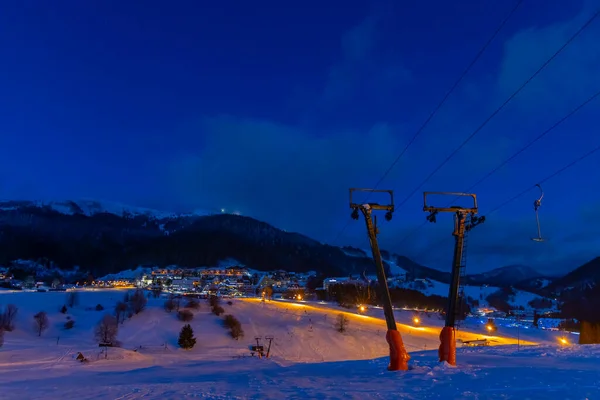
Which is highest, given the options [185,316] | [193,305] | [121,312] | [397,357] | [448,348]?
[448,348]

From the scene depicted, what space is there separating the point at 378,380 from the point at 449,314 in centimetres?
628

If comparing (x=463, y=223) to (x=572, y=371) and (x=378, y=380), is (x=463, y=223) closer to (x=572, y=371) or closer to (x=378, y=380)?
(x=572, y=371)

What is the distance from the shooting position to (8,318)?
79938mm

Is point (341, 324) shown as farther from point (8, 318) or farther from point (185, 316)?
point (8, 318)

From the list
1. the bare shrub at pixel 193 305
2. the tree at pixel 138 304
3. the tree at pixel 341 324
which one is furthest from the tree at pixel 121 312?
the tree at pixel 341 324

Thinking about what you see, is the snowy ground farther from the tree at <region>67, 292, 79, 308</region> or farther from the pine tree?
the tree at <region>67, 292, 79, 308</region>

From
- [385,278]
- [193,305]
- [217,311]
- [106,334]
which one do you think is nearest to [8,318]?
[106,334]

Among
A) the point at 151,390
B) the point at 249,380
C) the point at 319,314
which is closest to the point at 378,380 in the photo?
the point at 249,380

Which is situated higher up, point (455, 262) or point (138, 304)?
point (455, 262)

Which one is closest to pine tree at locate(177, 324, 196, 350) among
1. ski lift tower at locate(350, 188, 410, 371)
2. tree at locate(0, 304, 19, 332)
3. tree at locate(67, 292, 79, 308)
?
tree at locate(0, 304, 19, 332)

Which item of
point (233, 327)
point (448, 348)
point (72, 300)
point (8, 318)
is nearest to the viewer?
point (448, 348)

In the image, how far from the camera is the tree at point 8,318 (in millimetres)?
76250

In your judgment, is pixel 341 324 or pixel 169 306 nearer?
pixel 341 324

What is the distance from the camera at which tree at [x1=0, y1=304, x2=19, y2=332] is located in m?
76.2
